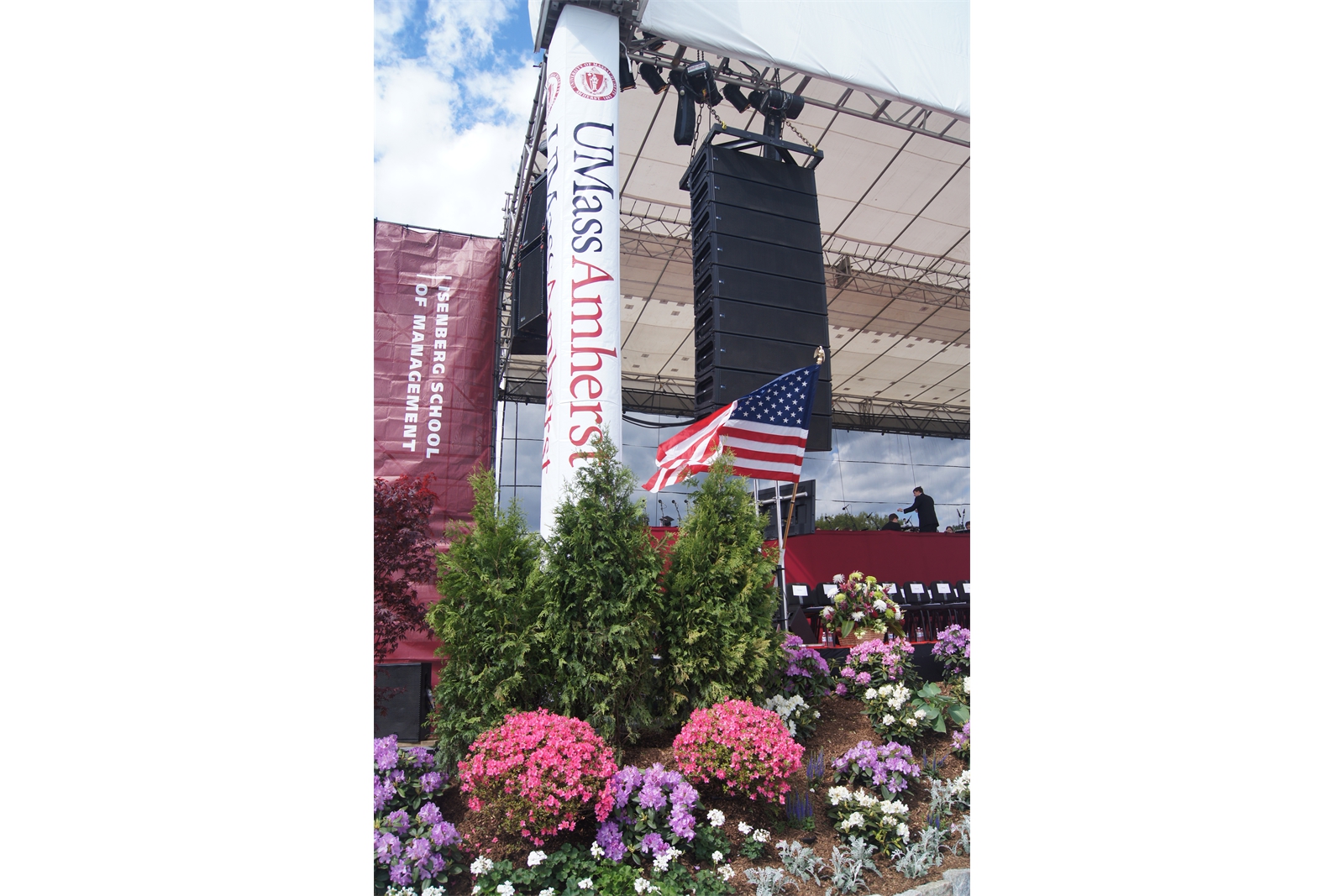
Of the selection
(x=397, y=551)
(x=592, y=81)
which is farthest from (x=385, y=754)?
(x=592, y=81)

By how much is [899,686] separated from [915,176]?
8.24 m

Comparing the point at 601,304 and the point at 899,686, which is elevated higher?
A: the point at 601,304

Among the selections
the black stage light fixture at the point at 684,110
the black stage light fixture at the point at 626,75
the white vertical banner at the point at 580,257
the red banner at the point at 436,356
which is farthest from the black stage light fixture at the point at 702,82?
the red banner at the point at 436,356

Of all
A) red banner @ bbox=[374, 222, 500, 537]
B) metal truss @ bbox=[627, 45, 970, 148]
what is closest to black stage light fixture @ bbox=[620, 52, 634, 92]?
metal truss @ bbox=[627, 45, 970, 148]

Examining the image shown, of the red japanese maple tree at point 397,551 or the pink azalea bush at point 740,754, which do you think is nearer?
the pink azalea bush at point 740,754

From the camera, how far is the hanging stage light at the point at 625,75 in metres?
6.18

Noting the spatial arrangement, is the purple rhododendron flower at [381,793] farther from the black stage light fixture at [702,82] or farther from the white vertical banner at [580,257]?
the black stage light fixture at [702,82]

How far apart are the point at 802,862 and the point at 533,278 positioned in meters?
5.88

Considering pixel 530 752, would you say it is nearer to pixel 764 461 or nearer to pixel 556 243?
pixel 764 461

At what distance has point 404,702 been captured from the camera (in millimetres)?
4766

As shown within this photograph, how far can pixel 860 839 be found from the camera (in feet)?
10.0

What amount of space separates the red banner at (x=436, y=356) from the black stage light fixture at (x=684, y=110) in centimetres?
311

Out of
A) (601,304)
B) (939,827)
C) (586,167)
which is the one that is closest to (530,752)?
(939,827)

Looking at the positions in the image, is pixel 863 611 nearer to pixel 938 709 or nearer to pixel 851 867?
pixel 938 709
